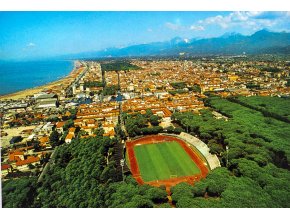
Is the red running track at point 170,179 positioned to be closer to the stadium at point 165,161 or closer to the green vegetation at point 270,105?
the stadium at point 165,161

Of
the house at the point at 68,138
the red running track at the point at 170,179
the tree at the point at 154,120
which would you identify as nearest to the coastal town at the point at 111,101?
the house at the point at 68,138

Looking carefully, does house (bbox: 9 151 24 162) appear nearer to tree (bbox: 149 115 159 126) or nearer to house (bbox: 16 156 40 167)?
house (bbox: 16 156 40 167)

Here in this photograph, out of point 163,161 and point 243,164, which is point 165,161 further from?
point 243,164

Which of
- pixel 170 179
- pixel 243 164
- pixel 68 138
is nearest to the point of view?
pixel 243 164

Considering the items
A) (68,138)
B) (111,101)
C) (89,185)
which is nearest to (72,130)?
(68,138)

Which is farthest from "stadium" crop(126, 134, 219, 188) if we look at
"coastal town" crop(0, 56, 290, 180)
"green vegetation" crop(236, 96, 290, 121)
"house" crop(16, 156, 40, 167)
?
"green vegetation" crop(236, 96, 290, 121)

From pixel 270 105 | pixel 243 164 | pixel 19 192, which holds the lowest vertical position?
pixel 270 105

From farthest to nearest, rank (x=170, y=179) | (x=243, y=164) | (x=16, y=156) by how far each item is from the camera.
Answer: (x=16, y=156)
(x=170, y=179)
(x=243, y=164)
